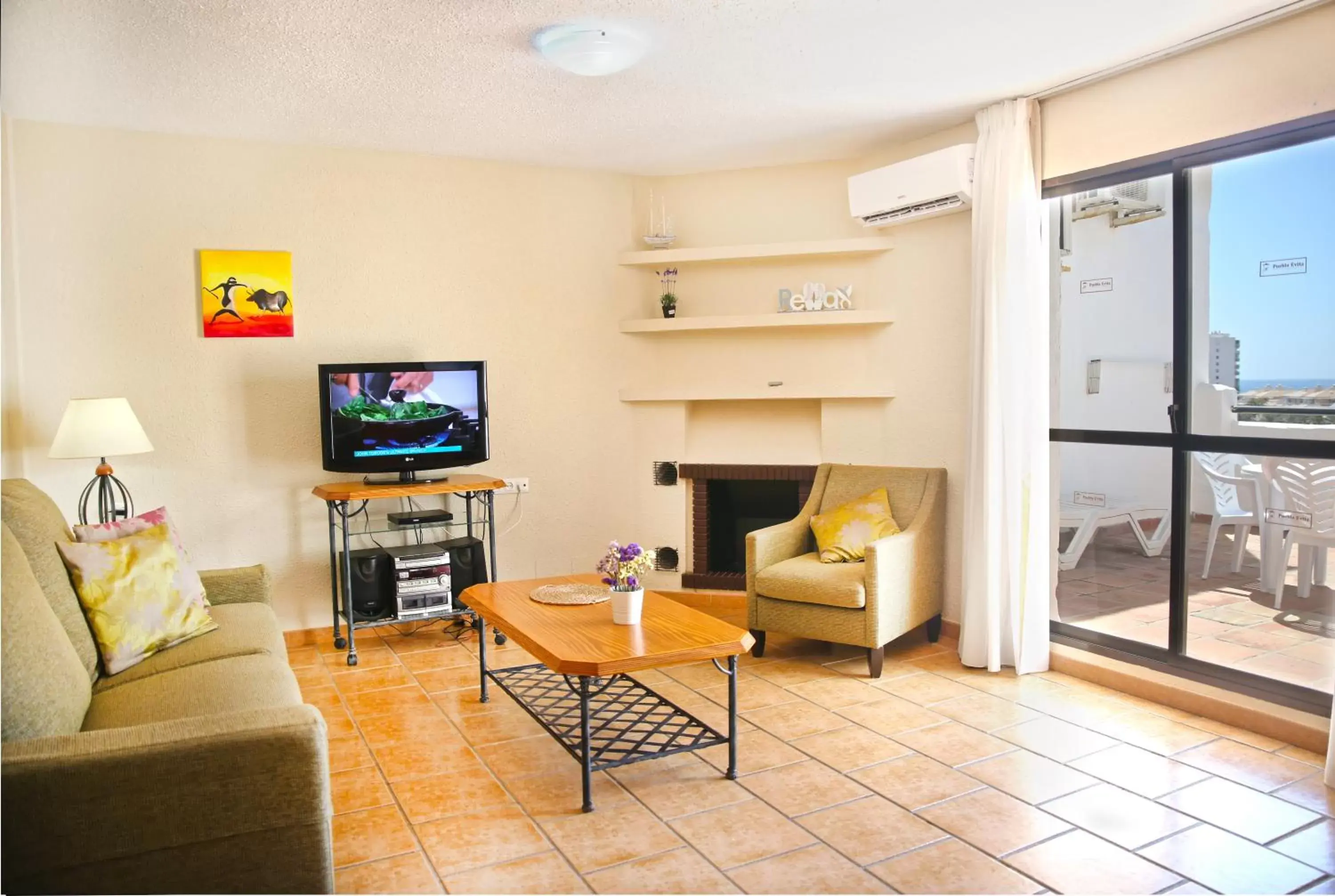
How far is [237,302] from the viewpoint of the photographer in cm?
461

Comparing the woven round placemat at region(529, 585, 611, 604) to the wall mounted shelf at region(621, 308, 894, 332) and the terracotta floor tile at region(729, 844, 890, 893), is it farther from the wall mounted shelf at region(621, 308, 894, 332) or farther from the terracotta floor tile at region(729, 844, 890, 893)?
→ the wall mounted shelf at region(621, 308, 894, 332)

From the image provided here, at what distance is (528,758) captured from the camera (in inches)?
129

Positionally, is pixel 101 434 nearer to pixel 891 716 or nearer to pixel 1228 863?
pixel 891 716

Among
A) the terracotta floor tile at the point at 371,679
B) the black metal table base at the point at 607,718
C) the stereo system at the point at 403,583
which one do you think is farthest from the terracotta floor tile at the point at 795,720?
the stereo system at the point at 403,583

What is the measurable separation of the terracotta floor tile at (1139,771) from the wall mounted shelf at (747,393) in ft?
7.32

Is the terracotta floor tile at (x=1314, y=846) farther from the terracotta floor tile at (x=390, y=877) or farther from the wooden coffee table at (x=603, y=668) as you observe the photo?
the terracotta floor tile at (x=390, y=877)

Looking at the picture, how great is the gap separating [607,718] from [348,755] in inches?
36.8

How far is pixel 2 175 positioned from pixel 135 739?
10.9 ft

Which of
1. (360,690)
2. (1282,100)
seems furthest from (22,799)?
(1282,100)

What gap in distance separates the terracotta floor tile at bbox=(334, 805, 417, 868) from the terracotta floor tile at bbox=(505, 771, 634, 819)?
0.36 m

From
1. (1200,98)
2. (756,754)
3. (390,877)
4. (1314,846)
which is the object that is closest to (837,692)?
(756,754)

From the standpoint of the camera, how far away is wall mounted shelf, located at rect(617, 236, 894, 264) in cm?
498

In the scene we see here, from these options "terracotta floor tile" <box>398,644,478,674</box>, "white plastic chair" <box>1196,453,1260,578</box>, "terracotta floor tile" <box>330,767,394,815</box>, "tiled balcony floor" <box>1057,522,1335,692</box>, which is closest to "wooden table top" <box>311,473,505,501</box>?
"terracotta floor tile" <box>398,644,478,674</box>

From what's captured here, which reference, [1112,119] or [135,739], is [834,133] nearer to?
[1112,119]
